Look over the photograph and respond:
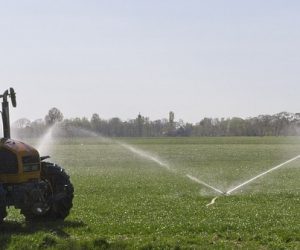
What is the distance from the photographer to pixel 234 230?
14.3m

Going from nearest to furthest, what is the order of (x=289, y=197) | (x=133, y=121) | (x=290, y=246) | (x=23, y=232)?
(x=290, y=246)
(x=23, y=232)
(x=289, y=197)
(x=133, y=121)

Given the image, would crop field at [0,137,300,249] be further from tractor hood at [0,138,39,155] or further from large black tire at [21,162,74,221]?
tractor hood at [0,138,39,155]

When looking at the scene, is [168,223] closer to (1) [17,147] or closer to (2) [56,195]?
(2) [56,195]

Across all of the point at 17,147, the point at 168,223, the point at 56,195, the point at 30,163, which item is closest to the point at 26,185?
the point at 30,163

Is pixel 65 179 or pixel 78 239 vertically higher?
pixel 65 179

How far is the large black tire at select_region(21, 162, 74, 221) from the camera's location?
53.3 ft

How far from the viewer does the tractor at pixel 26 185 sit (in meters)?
14.7

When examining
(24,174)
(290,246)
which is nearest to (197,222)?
(290,246)

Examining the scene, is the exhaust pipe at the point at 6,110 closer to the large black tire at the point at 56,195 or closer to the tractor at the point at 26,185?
the tractor at the point at 26,185

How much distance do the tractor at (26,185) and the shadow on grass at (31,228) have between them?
347 mm

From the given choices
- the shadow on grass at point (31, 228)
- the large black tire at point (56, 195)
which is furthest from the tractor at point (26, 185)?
the shadow on grass at point (31, 228)

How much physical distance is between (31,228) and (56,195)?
158 centimetres

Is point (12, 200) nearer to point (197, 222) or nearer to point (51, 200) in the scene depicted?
point (51, 200)

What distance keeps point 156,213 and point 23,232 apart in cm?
458
